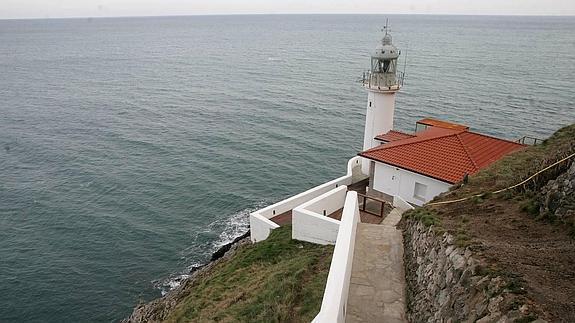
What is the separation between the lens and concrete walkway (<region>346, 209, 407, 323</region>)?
9858 millimetres

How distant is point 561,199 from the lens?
29.3 ft

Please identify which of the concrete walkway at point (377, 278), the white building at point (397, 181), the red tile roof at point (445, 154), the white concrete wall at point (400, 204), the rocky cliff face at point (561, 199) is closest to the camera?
the rocky cliff face at point (561, 199)

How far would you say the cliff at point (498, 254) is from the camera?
6613 millimetres

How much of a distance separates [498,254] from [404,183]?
39.5 feet

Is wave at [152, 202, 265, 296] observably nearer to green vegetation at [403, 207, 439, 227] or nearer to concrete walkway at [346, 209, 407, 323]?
concrete walkway at [346, 209, 407, 323]

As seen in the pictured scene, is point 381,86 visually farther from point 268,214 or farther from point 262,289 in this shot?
point 262,289

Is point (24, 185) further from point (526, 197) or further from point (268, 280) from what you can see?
point (526, 197)

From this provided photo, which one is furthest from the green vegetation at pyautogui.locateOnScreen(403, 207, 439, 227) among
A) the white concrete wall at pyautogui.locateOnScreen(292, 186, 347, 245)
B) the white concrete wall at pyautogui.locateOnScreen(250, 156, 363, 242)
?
the white concrete wall at pyautogui.locateOnScreen(250, 156, 363, 242)

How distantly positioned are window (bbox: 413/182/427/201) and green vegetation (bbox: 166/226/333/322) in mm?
6162

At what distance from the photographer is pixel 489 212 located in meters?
10.6

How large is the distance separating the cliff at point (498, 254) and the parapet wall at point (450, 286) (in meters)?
0.02

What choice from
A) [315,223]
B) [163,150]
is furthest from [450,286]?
[163,150]

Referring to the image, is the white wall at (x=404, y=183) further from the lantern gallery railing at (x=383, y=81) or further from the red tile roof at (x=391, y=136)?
the lantern gallery railing at (x=383, y=81)

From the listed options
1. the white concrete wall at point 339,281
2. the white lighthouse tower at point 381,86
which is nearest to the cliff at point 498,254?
the white concrete wall at point 339,281
